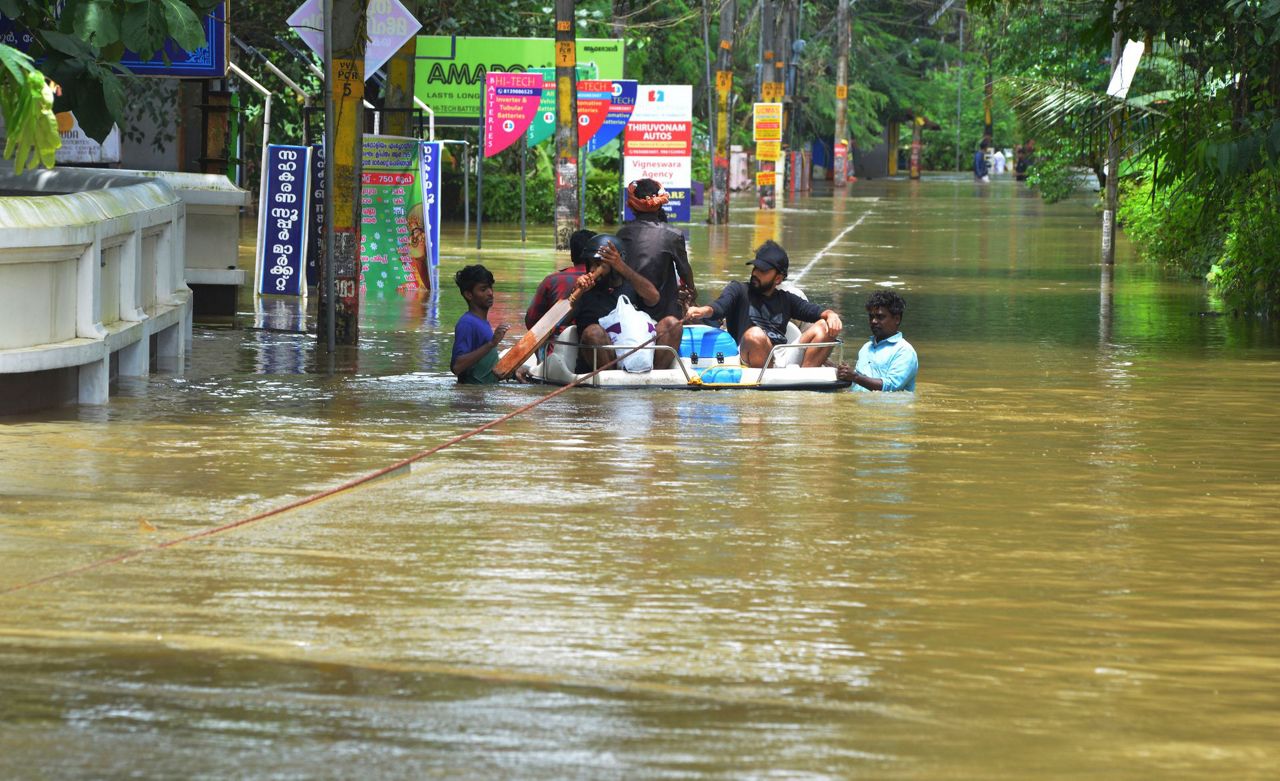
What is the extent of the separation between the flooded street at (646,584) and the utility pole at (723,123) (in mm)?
30462

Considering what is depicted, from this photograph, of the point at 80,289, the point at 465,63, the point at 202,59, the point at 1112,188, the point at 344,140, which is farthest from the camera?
the point at 465,63

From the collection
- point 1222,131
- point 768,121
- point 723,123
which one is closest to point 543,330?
point 1222,131

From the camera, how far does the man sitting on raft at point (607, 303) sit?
13789 millimetres

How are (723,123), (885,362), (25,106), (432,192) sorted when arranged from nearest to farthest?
1. (25,106)
2. (885,362)
3. (432,192)
4. (723,123)

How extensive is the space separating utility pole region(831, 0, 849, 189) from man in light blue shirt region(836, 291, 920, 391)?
61576 mm

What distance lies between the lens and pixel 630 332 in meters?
13.9

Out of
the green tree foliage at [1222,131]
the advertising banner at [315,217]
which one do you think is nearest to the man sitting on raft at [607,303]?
the green tree foliage at [1222,131]

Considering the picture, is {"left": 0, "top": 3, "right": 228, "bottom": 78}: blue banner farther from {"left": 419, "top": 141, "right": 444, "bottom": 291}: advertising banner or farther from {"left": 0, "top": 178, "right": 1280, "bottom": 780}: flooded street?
{"left": 419, "top": 141, "right": 444, "bottom": 291}: advertising banner

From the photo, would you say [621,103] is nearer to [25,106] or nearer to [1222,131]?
[1222,131]

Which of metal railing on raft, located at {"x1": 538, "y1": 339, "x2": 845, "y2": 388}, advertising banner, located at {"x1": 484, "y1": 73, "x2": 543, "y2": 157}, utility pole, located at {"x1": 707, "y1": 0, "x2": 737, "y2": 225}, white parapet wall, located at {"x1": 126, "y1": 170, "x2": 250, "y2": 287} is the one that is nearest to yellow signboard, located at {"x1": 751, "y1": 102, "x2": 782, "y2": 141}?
utility pole, located at {"x1": 707, "y1": 0, "x2": 737, "y2": 225}

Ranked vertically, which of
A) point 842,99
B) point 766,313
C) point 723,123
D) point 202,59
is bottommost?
point 766,313

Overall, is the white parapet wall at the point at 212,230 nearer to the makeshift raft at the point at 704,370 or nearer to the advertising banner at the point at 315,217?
the advertising banner at the point at 315,217

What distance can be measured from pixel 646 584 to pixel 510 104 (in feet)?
88.7

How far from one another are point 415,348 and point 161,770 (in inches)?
474
